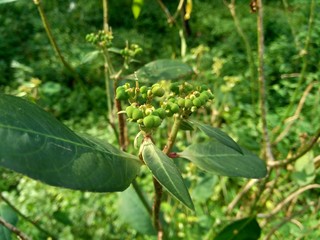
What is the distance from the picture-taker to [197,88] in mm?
496

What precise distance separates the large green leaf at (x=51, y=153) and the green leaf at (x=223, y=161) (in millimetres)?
127

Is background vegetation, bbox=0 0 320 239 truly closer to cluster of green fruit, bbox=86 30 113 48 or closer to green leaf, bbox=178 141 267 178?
cluster of green fruit, bbox=86 30 113 48

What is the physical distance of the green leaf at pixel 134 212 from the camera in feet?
2.86

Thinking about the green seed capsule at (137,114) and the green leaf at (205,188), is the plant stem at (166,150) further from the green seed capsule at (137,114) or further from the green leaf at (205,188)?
the green leaf at (205,188)

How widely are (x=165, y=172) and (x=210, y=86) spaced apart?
83.9 inches

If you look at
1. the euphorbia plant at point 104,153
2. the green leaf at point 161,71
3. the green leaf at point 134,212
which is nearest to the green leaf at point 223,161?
the euphorbia plant at point 104,153

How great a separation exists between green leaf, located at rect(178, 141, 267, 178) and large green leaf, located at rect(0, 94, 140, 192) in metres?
0.13

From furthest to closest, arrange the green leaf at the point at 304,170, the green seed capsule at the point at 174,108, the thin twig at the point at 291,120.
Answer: the thin twig at the point at 291,120 → the green leaf at the point at 304,170 → the green seed capsule at the point at 174,108

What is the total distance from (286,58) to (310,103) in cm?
56

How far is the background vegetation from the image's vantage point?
1236 mm

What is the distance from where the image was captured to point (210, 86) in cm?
251

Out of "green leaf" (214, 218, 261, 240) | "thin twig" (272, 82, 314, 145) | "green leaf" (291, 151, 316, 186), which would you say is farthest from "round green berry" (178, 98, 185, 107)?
"thin twig" (272, 82, 314, 145)

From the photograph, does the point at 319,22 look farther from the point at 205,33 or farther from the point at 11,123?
the point at 11,123

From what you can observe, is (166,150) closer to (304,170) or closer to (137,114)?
(137,114)
